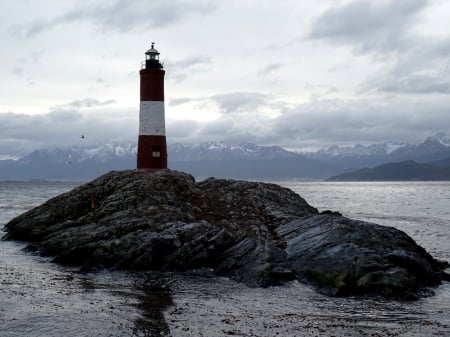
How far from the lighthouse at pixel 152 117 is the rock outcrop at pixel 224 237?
18.9 ft

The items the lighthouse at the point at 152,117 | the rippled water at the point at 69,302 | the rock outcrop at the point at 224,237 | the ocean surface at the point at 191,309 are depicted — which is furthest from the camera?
the lighthouse at the point at 152,117

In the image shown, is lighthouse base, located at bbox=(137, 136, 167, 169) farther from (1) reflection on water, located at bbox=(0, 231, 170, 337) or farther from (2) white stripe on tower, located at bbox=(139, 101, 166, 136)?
(1) reflection on water, located at bbox=(0, 231, 170, 337)

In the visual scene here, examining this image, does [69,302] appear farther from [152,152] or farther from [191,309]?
[152,152]

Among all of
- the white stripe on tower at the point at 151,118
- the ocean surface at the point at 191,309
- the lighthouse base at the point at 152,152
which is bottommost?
the ocean surface at the point at 191,309

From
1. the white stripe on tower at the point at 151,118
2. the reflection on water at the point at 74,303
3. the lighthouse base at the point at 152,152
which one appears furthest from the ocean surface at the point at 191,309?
the white stripe on tower at the point at 151,118

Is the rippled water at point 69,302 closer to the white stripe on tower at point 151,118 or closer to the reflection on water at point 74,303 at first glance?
the reflection on water at point 74,303

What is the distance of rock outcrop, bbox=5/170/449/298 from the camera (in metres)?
27.4

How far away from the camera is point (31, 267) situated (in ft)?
102

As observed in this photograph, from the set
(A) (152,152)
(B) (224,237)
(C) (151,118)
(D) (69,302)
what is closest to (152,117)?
(C) (151,118)

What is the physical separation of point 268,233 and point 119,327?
15919mm

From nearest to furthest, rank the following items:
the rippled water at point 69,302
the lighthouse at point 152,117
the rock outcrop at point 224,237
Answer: the rippled water at point 69,302 < the rock outcrop at point 224,237 < the lighthouse at point 152,117

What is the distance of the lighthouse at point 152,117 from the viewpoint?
4869 centimetres

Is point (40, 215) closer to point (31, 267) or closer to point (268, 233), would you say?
point (31, 267)

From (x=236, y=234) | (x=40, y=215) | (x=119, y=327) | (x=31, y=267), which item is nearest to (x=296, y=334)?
(x=119, y=327)
